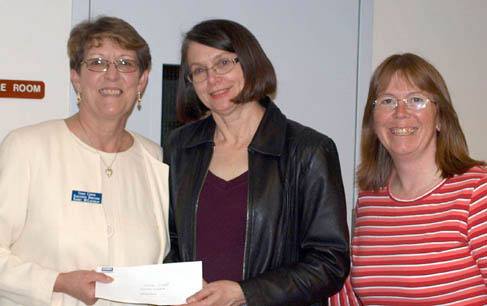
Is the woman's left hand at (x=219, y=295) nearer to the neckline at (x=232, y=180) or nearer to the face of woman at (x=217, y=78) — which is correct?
the neckline at (x=232, y=180)

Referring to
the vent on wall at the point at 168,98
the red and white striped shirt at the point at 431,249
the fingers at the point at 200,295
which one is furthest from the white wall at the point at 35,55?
the red and white striped shirt at the point at 431,249

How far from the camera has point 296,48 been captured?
11.5 feet

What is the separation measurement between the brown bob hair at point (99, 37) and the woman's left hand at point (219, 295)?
2.89 feet

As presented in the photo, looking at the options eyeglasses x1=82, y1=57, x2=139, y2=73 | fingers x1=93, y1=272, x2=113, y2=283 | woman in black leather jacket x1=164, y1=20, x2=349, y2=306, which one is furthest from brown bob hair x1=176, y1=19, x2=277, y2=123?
fingers x1=93, y1=272, x2=113, y2=283

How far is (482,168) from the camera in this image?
234cm

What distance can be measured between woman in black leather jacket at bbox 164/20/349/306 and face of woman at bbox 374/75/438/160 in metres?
0.24

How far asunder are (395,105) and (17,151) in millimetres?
1341

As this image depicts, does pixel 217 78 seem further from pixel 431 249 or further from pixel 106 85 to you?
pixel 431 249

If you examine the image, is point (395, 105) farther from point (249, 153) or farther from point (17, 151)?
point (17, 151)

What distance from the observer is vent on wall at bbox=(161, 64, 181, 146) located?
3.29 m

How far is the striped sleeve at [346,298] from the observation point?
2645mm

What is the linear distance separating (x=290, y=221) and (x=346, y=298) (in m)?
0.52

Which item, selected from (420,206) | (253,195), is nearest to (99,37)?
(253,195)

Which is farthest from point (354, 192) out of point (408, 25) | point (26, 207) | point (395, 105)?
point (26, 207)
